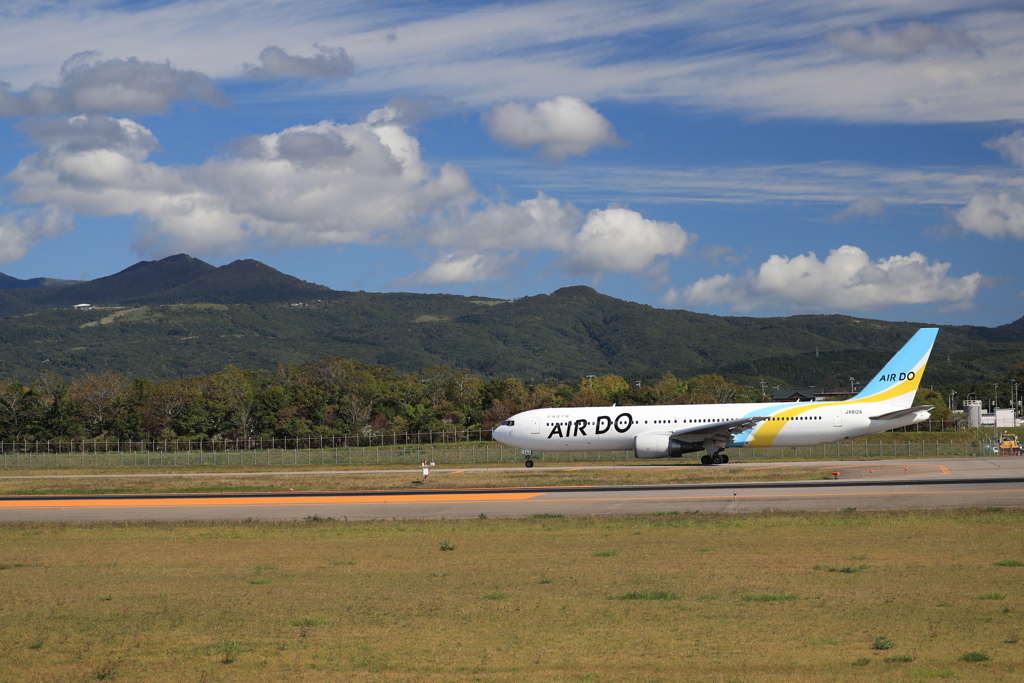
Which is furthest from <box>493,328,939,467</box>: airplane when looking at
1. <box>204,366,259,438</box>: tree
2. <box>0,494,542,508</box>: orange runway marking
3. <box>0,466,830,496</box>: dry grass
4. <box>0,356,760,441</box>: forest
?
<box>204,366,259,438</box>: tree


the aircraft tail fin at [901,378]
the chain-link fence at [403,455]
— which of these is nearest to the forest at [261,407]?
the chain-link fence at [403,455]

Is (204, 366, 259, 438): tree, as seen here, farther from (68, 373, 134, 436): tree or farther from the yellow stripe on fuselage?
the yellow stripe on fuselage

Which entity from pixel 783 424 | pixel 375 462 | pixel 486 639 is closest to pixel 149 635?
pixel 486 639

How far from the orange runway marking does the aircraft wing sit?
17680 millimetres

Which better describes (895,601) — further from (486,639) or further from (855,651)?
(486,639)

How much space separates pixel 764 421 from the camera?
54312 mm

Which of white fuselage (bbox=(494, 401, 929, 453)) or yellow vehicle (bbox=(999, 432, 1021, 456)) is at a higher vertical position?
white fuselage (bbox=(494, 401, 929, 453))

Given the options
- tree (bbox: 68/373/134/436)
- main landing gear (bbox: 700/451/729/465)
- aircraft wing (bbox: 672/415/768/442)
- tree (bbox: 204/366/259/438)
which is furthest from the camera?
tree (bbox: 204/366/259/438)

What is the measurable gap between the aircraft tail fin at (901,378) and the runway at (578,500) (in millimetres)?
8107

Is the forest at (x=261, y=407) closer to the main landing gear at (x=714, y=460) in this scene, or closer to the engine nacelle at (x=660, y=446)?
the engine nacelle at (x=660, y=446)

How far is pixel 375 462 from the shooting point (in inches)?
2872

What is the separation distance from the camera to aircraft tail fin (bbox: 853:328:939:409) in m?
54.0

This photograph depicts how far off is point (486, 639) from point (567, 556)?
852 centimetres

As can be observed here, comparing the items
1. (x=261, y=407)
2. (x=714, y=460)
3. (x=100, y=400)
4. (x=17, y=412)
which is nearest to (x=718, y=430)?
(x=714, y=460)
